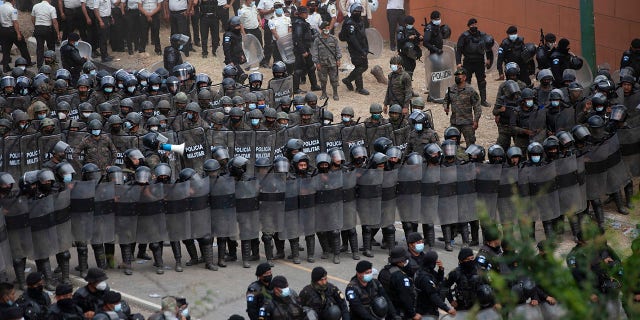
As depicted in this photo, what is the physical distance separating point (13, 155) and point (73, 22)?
28.4 ft

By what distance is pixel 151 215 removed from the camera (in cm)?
1727

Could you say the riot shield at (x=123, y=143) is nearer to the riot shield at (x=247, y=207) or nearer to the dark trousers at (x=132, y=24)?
the riot shield at (x=247, y=207)

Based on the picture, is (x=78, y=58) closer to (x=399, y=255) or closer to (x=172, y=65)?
(x=172, y=65)

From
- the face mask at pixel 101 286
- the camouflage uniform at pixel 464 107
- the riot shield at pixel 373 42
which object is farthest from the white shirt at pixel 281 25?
the face mask at pixel 101 286

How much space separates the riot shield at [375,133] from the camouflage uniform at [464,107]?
1540mm

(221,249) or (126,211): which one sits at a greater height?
(126,211)

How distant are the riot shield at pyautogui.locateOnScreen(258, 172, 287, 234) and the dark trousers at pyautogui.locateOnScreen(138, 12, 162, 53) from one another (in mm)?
11940

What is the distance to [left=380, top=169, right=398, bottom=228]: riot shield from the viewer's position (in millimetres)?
18156

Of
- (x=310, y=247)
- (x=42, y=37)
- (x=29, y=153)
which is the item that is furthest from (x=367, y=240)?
(x=42, y=37)

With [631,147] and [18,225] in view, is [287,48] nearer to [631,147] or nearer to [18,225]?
[631,147]

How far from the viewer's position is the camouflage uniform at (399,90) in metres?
22.8

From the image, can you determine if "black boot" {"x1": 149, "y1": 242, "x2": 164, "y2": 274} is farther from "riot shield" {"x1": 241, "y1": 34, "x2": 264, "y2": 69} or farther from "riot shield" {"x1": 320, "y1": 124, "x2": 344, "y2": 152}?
"riot shield" {"x1": 241, "y1": 34, "x2": 264, "y2": 69}

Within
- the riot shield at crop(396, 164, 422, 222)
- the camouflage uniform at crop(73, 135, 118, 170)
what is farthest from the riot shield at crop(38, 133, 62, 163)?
the riot shield at crop(396, 164, 422, 222)

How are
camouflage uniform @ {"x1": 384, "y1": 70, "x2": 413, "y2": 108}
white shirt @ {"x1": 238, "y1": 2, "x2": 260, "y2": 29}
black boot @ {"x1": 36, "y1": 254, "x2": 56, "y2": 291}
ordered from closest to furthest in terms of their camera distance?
black boot @ {"x1": 36, "y1": 254, "x2": 56, "y2": 291}, camouflage uniform @ {"x1": 384, "y1": 70, "x2": 413, "y2": 108}, white shirt @ {"x1": 238, "y1": 2, "x2": 260, "y2": 29}
